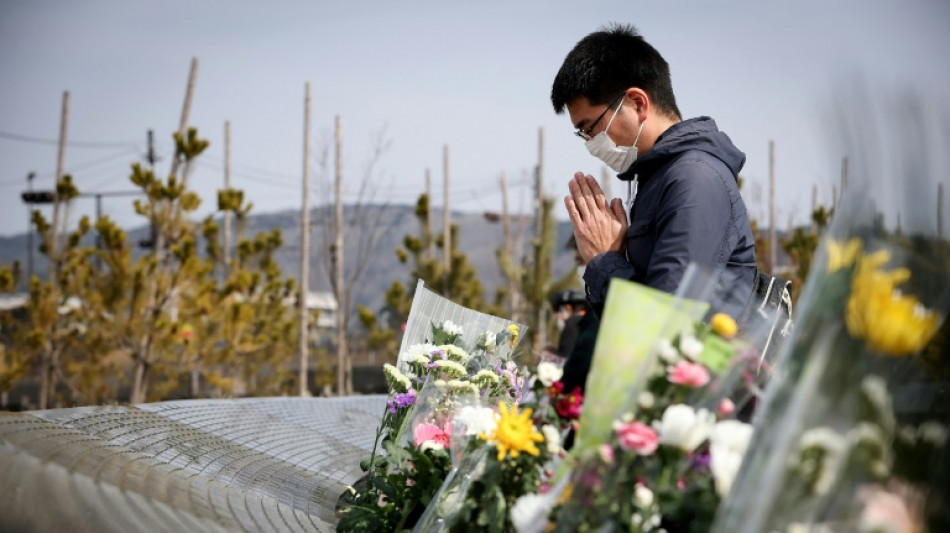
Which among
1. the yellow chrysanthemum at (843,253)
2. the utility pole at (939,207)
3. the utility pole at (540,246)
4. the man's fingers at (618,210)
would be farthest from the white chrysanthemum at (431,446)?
the utility pole at (540,246)

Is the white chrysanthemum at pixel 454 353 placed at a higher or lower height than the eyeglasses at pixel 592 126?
lower

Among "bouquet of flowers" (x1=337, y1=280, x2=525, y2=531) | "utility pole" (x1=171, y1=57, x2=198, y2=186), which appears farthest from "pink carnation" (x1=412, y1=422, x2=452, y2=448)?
"utility pole" (x1=171, y1=57, x2=198, y2=186)

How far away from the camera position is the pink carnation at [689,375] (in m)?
1.36

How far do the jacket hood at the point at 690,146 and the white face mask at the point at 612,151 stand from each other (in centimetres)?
9

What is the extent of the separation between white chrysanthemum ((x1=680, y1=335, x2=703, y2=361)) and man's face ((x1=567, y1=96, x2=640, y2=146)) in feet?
2.92

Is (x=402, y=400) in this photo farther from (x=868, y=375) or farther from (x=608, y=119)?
(x=868, y=375)

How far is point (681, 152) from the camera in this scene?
79.2 inches

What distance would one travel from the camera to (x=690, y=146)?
6.61 ft

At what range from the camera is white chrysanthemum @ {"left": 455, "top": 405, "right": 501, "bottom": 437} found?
5.50 feet

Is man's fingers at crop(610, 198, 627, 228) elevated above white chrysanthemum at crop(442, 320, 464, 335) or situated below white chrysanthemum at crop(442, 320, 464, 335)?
above

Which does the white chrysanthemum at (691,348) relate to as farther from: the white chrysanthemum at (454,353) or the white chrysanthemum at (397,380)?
the white chrysanthemum at (397,380)

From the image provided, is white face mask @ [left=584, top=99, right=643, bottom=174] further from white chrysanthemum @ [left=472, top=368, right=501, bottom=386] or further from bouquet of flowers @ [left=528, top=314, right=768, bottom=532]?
bouquet of flowers @ [left=528, top=314, right=768, bottom=532]

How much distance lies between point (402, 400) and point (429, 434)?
0.37 m

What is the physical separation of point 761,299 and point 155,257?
8282mm
